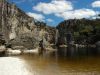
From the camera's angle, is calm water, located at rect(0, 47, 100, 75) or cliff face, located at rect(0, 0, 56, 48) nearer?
calm water, located at rect(0, 47, 100, 75)

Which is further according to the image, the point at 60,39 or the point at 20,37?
the point at 60,39

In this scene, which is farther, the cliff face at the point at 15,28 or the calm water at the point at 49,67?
the cliff face at the point at 15,28

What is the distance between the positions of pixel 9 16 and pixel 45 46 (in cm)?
2434

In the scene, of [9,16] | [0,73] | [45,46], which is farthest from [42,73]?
[45,46]

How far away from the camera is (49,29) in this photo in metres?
182

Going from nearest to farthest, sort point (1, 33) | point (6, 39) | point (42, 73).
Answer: point (42, 73)
point (1, 33)
point (6, 39)

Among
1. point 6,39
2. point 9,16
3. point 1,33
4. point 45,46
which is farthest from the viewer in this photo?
point 45,46

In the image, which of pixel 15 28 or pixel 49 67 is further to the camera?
pixel 15 28

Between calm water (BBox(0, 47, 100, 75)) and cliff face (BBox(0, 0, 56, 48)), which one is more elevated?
cliff face (BBox(0, 0, 56, 48))

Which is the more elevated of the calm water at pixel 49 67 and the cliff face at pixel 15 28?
the cliff face at pixel 15 28

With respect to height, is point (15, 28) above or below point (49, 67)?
above

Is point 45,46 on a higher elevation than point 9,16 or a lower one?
lower

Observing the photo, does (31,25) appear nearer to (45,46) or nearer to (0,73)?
(45,46)

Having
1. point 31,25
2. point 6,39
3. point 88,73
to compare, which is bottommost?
point 88,73
